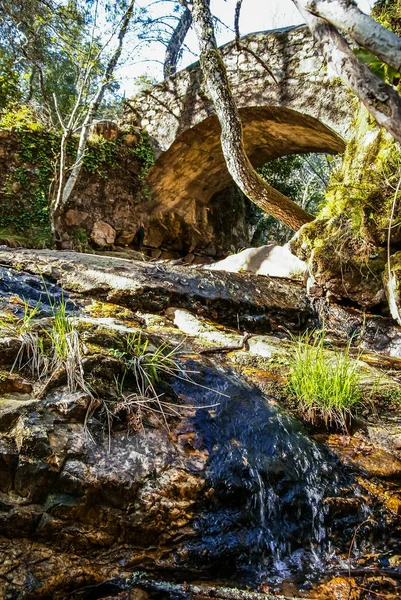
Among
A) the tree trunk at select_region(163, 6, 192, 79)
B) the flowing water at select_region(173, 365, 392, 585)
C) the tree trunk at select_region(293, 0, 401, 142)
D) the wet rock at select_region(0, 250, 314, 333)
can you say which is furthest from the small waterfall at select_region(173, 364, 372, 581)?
the tree trunk at select_region(163, 6, 192, 79)

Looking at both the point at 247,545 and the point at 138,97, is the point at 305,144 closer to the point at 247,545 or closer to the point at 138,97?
the point at 138,97

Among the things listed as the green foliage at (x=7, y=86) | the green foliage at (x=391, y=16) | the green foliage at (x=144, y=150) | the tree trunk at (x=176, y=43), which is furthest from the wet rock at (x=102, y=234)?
the green foliage at (x=391, y=16)

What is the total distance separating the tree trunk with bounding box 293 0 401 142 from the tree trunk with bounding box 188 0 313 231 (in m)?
3.44

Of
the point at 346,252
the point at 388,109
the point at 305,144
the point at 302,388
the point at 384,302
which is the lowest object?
the point at 302,388

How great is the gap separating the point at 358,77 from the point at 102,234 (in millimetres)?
6816

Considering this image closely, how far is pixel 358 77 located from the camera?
2016 mm

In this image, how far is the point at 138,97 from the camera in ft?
28.0

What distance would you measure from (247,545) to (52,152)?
7.91 m

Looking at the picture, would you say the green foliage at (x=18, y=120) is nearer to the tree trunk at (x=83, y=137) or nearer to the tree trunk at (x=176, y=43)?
the tree trunk at (x=83, y=137)

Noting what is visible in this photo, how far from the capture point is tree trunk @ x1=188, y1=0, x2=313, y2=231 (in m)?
5.81

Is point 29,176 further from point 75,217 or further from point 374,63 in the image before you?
point 374,63

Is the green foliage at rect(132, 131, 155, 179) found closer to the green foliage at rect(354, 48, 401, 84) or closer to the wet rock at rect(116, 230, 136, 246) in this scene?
the wet rock at rect(116, 230, 136, 246)

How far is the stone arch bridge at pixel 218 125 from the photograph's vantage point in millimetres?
6426

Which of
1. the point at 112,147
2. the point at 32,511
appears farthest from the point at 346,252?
the point at 112,147
